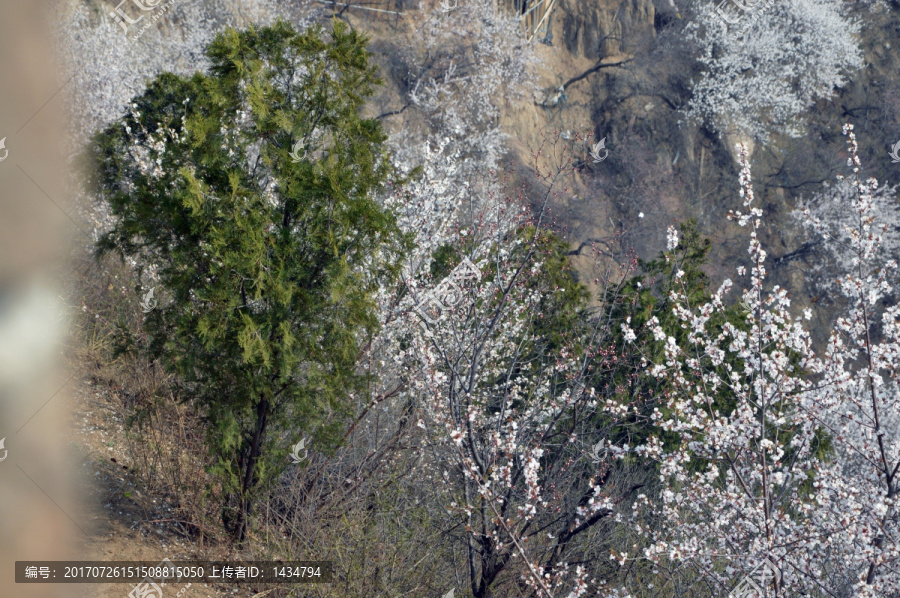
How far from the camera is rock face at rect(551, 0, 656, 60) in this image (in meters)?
23.1

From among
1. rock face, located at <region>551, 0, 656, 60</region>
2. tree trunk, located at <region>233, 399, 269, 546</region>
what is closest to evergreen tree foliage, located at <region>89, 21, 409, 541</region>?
tree trunk, located at <region>233, 399, 269, 546</region>

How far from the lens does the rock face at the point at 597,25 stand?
23.1m

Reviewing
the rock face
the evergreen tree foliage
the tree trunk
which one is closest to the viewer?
the evergreen tree foliage

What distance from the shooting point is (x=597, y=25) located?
23422 millimetres

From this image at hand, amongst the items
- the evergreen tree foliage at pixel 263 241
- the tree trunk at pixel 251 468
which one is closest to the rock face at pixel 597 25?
the evergreen tree foliage at pixel 263 241

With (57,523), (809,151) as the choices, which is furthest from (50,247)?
(809,151)

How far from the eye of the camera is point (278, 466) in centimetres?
508

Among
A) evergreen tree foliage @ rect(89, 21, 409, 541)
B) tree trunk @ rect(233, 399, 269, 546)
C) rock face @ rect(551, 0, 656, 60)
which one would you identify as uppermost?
rock face @ rect(551, 0, 656, 60)

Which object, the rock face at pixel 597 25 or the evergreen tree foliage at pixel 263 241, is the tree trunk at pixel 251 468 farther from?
the rock face at pixel 597 25

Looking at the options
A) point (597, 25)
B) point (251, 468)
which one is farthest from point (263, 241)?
point (597, 25)

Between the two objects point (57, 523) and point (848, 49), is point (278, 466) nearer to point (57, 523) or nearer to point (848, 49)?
point (57, 523)

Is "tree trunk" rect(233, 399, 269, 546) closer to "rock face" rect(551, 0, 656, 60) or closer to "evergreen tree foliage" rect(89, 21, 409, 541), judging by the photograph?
"evergreen tree foliage" rect(89, 21, 409, 541)

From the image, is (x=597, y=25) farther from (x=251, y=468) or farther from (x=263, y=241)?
(x=251, y=468)

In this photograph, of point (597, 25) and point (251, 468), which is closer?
point (251, 468)
